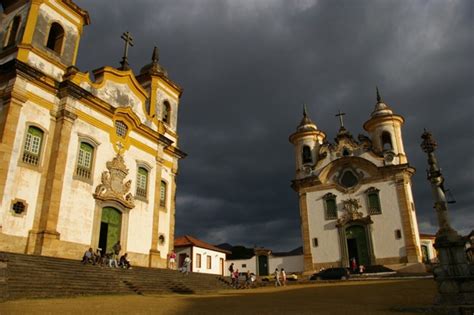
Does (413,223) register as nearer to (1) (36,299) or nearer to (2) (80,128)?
(2) (80,128)

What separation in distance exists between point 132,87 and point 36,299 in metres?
14.6

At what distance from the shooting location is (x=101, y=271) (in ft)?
46.6

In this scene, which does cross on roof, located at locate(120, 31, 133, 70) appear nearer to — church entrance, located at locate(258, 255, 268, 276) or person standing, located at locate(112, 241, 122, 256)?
person standing, located at locate(112, 241, 122, 256)

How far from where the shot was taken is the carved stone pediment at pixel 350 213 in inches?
1139

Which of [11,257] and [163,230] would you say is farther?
[163,230]

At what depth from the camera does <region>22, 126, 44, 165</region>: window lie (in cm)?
1538

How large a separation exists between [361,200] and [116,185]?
19.7 metres

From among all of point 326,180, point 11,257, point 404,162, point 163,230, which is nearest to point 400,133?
point 404,162

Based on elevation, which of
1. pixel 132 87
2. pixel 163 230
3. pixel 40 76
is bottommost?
pixel 163 230

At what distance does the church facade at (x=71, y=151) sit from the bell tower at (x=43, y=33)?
5 cm

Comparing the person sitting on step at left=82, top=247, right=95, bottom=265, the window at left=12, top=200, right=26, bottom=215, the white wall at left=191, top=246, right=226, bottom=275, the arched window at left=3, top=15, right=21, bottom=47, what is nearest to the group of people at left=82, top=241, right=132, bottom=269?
the person sitting on step at left=82, top=247, right=95, bottom=265

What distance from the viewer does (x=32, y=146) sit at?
1572cm

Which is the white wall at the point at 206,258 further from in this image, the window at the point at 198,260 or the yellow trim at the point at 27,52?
the yellow trim at the point at 27,52

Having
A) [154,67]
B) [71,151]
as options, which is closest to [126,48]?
[154,67]
